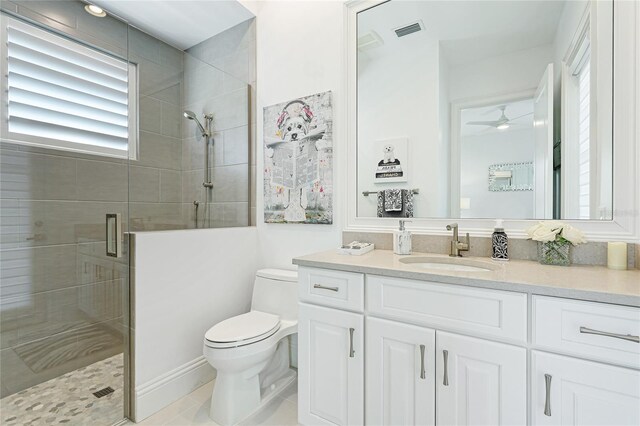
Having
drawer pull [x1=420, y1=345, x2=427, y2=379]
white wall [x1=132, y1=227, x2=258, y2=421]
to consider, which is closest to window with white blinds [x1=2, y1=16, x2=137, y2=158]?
white wall [x1=132, y1=227, x2=258, y2=421]

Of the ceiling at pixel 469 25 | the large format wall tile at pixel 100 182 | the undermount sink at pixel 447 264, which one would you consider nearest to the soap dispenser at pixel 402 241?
the undermount sink at pixel 447 264

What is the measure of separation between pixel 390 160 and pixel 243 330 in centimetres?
126

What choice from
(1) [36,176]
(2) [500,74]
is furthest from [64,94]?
(2) [500,74]

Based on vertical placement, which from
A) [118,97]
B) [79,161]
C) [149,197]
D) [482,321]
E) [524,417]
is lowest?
[524,417]

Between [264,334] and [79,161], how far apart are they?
143 cm

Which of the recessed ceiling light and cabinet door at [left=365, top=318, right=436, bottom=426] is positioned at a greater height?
the recessed ceiling light

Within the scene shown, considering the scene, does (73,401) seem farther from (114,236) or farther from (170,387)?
(114,236)

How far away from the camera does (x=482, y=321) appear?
0.99m

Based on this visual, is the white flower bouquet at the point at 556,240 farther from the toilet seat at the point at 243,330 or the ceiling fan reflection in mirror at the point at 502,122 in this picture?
the toilet seat at the point at 243,330

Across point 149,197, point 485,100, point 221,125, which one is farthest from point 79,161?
point 485,100

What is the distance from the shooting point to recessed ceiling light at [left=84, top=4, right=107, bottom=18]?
176cm

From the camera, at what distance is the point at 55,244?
156cm

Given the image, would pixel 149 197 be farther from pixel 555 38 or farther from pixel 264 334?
pixel 555 38

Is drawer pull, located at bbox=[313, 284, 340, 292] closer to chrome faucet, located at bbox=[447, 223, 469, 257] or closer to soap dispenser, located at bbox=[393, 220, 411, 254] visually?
soap dispenser, located at bbox=[393, 220, 411, 254]
